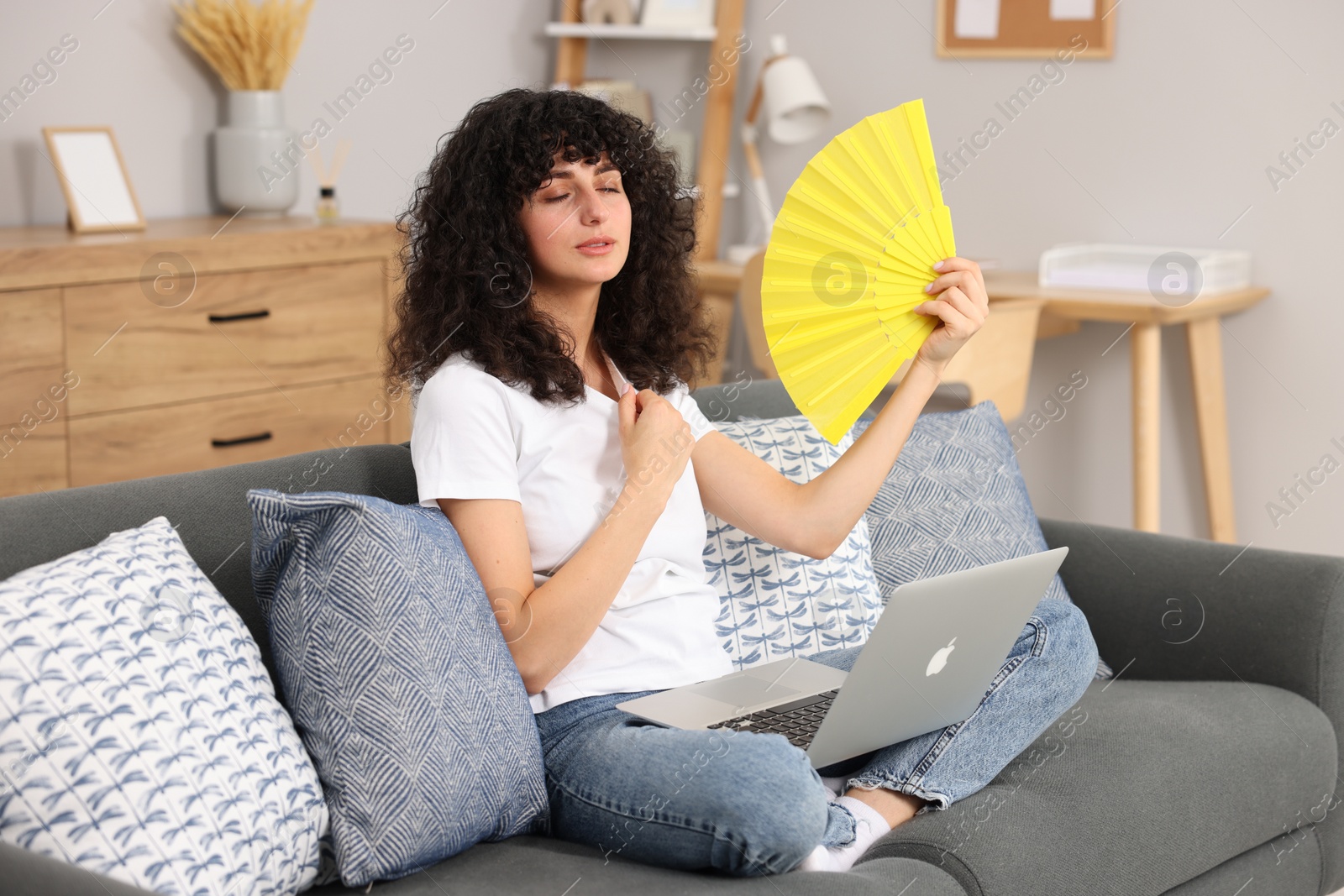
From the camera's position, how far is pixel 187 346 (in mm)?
2930

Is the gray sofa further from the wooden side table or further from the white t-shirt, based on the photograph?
the wooden side table

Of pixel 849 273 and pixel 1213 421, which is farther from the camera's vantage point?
pixel 1213 421

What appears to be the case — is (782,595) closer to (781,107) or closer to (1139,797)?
(1139,797)

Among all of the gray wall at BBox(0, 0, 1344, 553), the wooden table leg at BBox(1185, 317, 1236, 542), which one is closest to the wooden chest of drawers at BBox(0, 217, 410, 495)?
the gray wall at BBox(0, 0, 1344, 553)

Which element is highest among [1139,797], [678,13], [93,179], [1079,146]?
[678,13]

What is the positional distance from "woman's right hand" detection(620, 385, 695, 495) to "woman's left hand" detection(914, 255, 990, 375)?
33 cm

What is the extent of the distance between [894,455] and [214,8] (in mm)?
2365

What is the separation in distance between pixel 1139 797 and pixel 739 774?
59cm

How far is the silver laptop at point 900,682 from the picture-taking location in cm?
133

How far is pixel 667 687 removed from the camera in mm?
1540

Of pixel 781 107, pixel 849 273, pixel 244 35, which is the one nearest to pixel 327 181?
pixel 244 35

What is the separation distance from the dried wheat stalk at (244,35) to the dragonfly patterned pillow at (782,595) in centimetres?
205

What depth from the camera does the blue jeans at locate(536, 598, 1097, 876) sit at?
127 cm

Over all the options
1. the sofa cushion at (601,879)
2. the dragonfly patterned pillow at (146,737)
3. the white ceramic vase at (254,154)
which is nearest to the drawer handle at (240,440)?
the white ceramic vase at (254,154)
